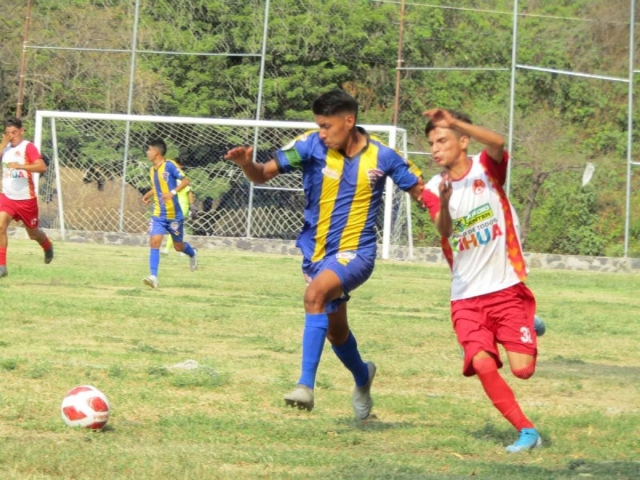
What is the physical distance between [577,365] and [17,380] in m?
4.39

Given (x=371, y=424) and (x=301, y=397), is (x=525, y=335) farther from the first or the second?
(x=301, y=397)

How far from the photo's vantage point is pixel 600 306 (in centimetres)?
1519

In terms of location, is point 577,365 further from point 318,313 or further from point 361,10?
point 361,10

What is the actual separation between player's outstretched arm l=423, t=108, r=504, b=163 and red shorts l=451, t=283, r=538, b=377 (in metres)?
0.73

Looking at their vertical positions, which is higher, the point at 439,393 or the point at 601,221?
the point at 601,221

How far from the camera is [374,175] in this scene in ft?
21.5

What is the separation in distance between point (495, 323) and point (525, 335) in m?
0.16

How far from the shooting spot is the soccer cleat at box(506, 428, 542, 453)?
568cm

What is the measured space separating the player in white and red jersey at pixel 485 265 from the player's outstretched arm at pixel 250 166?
38.4 inches

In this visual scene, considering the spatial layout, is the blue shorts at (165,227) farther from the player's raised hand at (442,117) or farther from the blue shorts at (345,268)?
the player's raised hand at (442,117)

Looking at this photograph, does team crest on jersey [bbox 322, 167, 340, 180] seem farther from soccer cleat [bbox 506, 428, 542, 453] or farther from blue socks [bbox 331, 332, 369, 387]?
soccer cleat [bbox 506, 428, 542, 453]

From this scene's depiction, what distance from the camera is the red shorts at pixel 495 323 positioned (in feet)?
19.4

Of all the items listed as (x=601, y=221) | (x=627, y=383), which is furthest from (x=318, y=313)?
(x=601, y=221)

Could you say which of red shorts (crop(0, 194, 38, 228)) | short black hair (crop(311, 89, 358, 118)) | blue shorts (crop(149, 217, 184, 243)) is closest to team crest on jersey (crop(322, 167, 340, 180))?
short black hair (crop(311, 89, 358, 118))
